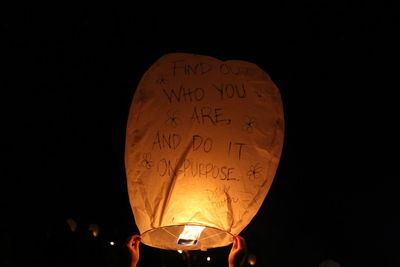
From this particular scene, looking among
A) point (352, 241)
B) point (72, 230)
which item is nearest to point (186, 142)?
point (72, 230)

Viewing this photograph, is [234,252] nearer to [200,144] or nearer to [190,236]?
[190,236]

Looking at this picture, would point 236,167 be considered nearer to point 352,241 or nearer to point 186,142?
point 186,142

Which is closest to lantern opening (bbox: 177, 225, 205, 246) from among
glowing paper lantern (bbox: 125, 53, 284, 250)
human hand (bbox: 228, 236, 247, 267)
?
glowing paper lantern (bbox: 125, 53, 284, 250)

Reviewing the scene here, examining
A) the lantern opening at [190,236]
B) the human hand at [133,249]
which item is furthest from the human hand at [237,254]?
the human hand at [133,249]

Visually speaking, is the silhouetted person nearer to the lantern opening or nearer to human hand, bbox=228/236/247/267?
human hand, bbox=228/236/247/267

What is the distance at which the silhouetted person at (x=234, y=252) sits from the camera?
174 centimetres

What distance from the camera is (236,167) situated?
175 cm

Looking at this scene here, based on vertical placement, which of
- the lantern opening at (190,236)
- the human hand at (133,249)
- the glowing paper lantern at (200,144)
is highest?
the glowing paper lantern at (200,144)

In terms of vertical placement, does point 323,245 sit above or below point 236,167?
below

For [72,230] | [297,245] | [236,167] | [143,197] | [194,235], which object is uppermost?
[236,167]

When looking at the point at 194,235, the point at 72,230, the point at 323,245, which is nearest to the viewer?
the point at 194,235

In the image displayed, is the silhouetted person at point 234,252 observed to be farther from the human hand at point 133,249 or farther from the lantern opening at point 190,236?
the lantern opening at point 190,236

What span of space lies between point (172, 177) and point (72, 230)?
4643 millimetres

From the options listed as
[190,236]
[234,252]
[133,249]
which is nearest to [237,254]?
[234,252]
